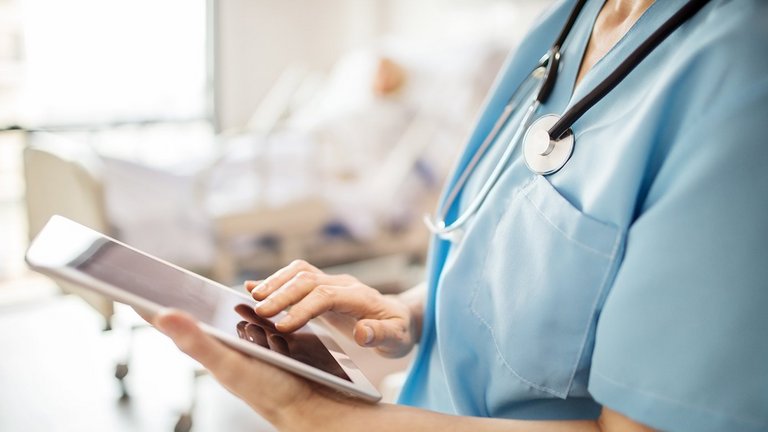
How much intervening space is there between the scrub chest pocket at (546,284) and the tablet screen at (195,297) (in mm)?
172

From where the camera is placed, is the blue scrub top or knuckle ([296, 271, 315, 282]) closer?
the blue scrub top

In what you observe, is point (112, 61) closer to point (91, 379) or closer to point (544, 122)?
point (91, 379)

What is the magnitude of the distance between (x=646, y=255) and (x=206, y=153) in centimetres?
225

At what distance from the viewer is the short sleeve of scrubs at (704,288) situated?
480 millimetres

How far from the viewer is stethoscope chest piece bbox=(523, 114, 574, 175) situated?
0.63 metres

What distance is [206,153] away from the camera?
2574 millimetres

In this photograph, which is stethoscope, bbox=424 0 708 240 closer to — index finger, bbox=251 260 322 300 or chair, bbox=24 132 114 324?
index finger, bbox=251 260 322 300

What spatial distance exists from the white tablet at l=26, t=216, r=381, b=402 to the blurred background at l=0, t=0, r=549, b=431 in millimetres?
287

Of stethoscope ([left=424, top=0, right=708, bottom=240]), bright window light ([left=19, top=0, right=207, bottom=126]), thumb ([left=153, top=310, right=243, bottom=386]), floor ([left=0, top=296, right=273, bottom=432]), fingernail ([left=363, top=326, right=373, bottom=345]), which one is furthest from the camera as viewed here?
bright window light ([left=19, top=0, right=207, bottom=126])

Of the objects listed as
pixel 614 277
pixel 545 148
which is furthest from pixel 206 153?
pixel 614 277

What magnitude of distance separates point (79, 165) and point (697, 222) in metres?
1.19

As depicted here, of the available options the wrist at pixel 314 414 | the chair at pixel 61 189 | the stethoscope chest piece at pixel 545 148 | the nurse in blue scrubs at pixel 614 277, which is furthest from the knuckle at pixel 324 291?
the chair at pixel 61 189

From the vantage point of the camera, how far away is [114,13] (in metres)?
3.94

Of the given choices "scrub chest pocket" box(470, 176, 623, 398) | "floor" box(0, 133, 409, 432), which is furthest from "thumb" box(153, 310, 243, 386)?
"floor" box(0, 133, 409, 432)
